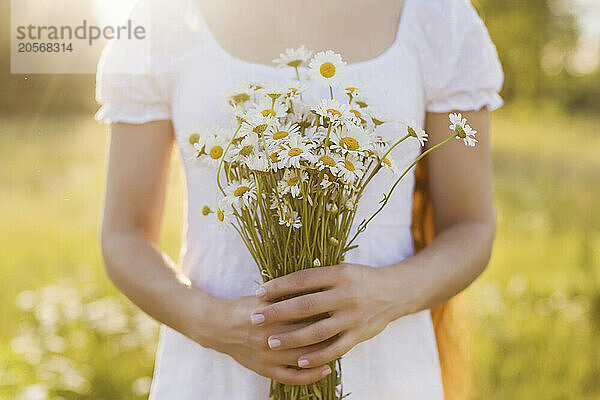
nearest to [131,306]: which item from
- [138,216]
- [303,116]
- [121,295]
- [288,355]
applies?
[121,295]

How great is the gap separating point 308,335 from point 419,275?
0.88ft

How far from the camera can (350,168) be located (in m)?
0.95

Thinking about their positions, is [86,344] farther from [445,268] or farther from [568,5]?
[568,5]

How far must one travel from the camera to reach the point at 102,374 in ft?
9.64

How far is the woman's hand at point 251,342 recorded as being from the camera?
1.09 metres

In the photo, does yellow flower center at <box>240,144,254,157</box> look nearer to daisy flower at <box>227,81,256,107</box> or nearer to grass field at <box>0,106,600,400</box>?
daisy flower at <box>227,81,256,107</box>

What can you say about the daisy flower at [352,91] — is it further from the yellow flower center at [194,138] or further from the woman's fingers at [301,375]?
the woman's fingers at [301,375]

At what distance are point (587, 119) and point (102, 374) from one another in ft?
34.1

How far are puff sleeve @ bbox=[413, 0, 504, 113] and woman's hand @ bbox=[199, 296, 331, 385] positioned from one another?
20.6 inches

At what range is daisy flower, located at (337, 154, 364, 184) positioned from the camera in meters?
0.94

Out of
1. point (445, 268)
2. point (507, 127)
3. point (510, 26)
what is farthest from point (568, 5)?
point (445, 268)

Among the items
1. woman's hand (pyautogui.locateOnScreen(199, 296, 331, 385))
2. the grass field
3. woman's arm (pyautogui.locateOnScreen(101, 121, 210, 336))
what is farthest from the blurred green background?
woman's hand (pyautogui.locateOnScreen(199, 296, 331, 385))

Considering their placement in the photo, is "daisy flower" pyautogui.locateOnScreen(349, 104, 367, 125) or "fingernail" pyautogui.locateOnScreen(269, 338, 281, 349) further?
"fingernail" pyautogui.locateOnScreen(269, 338, 281, 349)

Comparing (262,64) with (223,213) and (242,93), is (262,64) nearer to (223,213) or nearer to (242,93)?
(242,93)
